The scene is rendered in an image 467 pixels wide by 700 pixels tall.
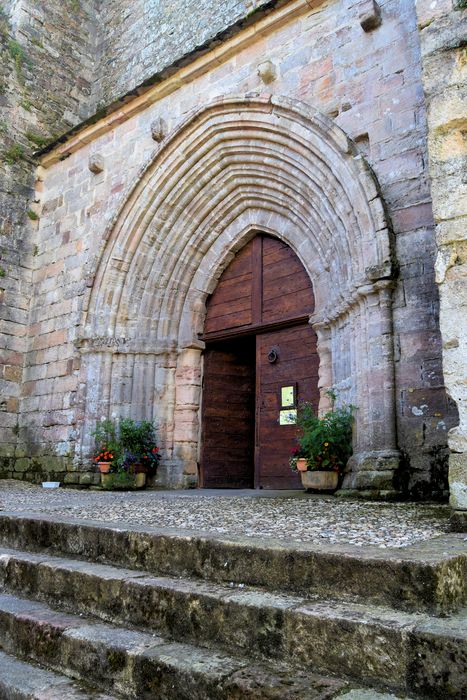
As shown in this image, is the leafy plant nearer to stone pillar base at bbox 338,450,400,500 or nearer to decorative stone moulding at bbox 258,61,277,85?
stone pillar base at bbox 338,450,400,500

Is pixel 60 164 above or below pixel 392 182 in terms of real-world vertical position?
above

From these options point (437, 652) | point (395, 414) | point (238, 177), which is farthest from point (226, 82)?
point (437, 652)

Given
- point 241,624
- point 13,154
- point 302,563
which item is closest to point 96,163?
point 13,154

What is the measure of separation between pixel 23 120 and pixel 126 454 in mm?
5612

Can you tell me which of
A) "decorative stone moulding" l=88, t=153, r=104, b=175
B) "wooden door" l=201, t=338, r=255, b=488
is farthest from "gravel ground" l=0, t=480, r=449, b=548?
"decorative stone moulding" l=88, t=153, r=104, b=175

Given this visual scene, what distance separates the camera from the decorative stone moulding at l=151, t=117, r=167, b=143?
7.20 m

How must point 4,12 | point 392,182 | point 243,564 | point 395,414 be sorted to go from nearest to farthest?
point 243,564, point 395,414, point 392,182, point 4,12

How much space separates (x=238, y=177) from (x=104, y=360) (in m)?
2.73

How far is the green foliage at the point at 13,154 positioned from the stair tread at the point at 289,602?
7629mm

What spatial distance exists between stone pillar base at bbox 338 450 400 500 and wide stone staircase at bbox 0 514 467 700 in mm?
2050

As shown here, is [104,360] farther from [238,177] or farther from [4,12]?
[4,12]

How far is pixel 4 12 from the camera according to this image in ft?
31.6

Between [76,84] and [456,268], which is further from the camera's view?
[76,84]

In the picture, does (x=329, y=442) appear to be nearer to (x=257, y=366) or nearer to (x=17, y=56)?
(x=257, y=366)
